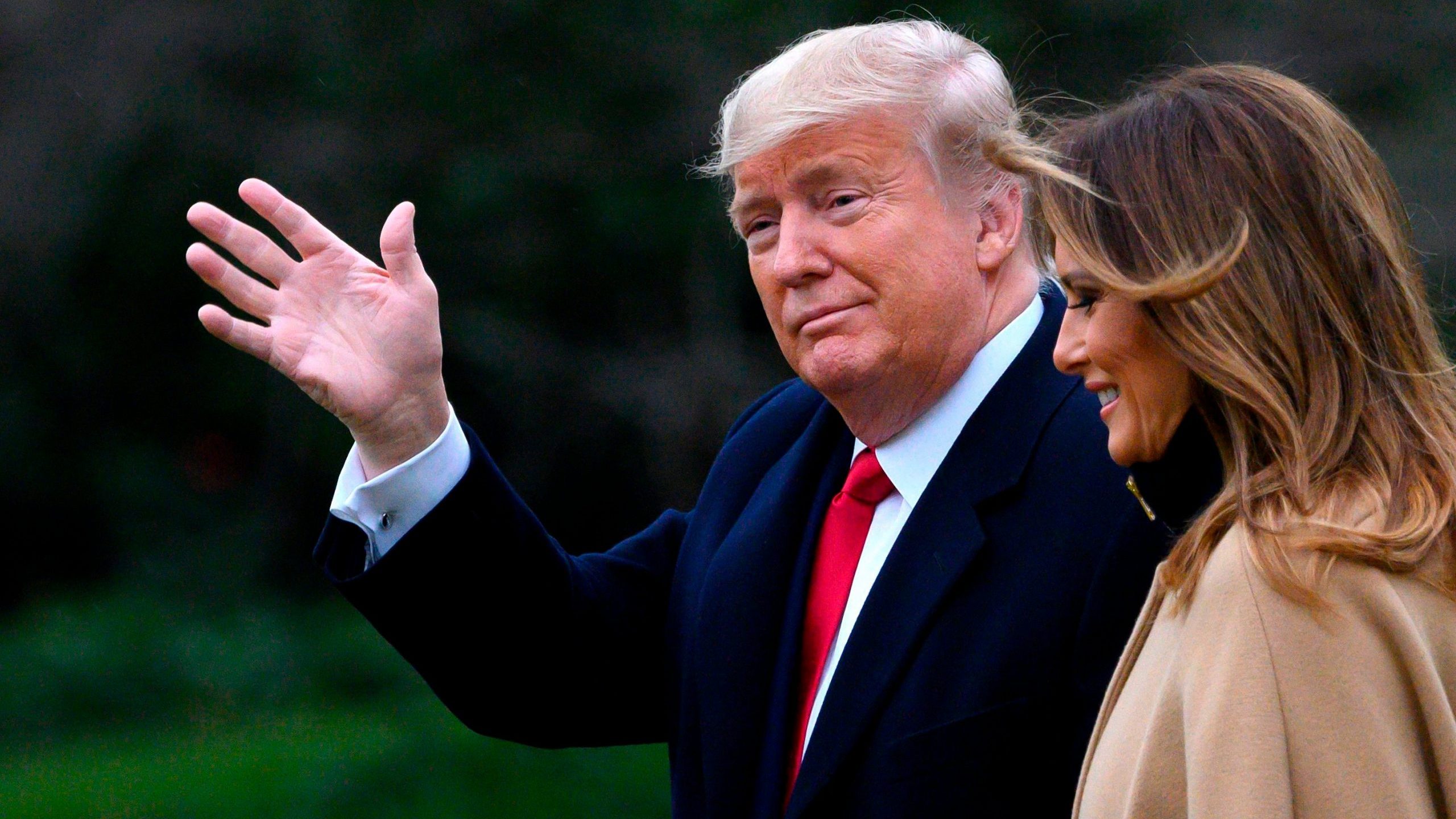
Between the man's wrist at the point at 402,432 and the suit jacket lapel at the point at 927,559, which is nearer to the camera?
the suit jacket lapel at the point at 927,559

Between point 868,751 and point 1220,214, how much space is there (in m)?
0.85

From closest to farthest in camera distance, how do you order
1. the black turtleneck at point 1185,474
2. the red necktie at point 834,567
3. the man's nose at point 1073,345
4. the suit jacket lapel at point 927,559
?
the black turtleneck at point 1185,474
the man's nose at point 1073,345
the suit jacket lapel at point 927,559
the red necktie at point 834,567

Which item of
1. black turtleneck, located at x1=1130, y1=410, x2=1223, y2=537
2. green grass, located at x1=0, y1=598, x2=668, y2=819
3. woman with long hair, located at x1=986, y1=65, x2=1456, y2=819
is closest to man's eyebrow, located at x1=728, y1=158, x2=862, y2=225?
woman with long hair, located at x1=986, y1=65, x2=1456, y2=819

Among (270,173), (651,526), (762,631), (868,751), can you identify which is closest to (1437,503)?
(868,751)

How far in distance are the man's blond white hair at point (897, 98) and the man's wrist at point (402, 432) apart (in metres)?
0.58

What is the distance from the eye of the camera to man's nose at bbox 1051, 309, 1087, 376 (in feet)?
5.98

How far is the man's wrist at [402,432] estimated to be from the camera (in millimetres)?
2453

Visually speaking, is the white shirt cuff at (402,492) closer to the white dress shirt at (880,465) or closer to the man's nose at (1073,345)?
the white dress shirt at (880,465)

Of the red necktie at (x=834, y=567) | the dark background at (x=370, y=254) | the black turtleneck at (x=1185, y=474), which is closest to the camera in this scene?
the black turtleneck at (x=1185, y=474)

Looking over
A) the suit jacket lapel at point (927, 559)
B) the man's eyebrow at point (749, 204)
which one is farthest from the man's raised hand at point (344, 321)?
the suit jacket lapel at point (927, 559)

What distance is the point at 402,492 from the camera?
2.47 m

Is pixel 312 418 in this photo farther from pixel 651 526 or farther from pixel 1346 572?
pixel 1346 572

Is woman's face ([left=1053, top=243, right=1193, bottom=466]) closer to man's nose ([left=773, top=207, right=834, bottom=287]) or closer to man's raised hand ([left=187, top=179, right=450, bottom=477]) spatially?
man's nose ([left=773, top=207, right=834, bottom=287])

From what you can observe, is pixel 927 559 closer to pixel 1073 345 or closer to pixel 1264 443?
pixel 1073 345
